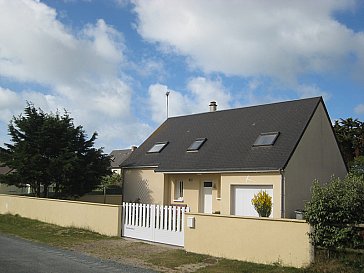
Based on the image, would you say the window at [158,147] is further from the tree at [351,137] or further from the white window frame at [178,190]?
the tree at [351,137]

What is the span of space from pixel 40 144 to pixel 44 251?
13292 mm

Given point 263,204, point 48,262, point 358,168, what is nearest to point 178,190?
point 263,204

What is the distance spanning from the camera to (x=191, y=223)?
1292cm

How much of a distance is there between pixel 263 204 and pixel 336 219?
862cm

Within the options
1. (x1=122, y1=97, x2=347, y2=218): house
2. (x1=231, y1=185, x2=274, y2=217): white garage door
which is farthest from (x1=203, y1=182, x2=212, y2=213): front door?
(x1=231, y1=185, x2=274, y2=217): white garage door

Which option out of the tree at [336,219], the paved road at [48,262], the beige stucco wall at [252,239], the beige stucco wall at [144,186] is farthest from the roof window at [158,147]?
the tree at [336,219]

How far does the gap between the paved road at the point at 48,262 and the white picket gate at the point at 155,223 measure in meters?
3.09

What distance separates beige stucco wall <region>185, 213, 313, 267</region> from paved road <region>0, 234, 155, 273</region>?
269 centimetres

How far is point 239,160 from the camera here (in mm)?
20734

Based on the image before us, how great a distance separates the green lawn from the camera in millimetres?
9672

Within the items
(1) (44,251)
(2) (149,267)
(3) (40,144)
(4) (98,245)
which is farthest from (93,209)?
(3) (40,144)

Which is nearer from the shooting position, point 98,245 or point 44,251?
point 44,251

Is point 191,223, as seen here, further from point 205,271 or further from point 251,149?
point 251,149

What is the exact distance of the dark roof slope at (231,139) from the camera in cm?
2019
